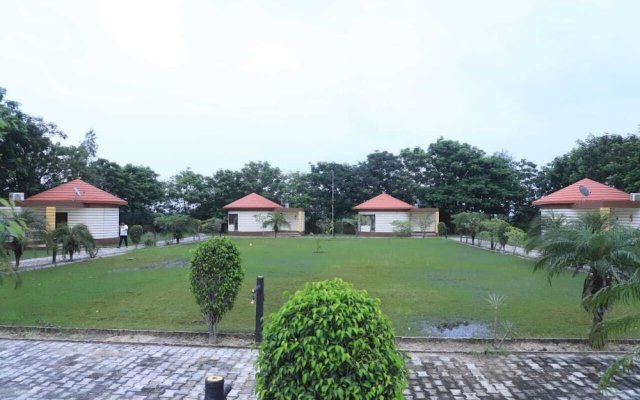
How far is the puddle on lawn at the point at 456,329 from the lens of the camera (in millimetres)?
6104

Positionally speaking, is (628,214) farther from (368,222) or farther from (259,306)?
(259,306)

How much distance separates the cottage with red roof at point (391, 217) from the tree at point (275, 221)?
5781 millimetres

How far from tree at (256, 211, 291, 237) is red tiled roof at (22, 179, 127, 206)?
10678mm

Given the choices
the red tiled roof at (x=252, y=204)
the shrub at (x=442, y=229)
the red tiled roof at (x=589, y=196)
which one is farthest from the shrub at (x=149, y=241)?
the red tiled roof at (x=589, y=196)

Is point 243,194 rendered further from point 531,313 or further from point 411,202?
point 531,313

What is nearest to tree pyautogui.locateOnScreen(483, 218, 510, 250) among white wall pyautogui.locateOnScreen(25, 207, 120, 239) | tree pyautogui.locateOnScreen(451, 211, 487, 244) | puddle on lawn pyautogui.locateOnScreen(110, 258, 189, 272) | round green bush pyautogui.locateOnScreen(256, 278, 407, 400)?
tree pyautogui.locateOnScreen(451, 211, 487, 244)

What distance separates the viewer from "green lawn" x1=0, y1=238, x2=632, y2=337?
6.73m

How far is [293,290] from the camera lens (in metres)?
9.22

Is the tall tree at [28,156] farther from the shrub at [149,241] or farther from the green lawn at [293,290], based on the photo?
the green lawn at [293,290]

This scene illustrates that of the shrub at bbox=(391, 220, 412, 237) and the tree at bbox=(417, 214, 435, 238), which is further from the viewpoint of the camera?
the tree at bbox=(417, 214, 435, 238)

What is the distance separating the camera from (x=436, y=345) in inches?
217

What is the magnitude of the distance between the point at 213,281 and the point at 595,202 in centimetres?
1886

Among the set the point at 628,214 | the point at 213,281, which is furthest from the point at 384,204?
the point at 213,281

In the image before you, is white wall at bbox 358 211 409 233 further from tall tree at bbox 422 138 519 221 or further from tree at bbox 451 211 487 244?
tree at bbox 451 211 487 244
